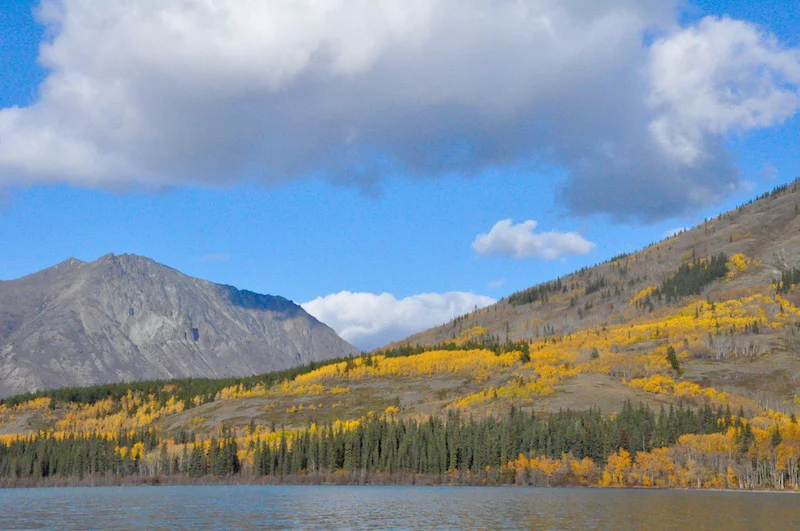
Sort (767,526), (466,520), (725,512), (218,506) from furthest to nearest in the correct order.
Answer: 1. (218,506)
2. (725,512)
3. (466,520)
4. (767,526)

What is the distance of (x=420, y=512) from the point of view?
5443 inches

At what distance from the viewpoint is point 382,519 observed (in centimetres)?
12500

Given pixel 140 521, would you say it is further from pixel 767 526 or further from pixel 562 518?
pixel 767 526

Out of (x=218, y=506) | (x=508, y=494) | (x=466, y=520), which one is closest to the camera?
(x=466, y=520)

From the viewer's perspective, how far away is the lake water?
116 metres

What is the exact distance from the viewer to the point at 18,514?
13888 cm

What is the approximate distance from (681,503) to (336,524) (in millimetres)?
76972

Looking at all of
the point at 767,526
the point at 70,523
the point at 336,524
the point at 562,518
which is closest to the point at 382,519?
the point at 336,524

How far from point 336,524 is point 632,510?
54.7 meters

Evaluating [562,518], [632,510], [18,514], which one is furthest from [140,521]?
[632,510]

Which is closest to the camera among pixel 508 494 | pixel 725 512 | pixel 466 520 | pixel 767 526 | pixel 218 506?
pixel 767 526

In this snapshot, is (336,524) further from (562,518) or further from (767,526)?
(767,526)

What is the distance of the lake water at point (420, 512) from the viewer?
115562mm

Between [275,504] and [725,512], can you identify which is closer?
[725,512]
